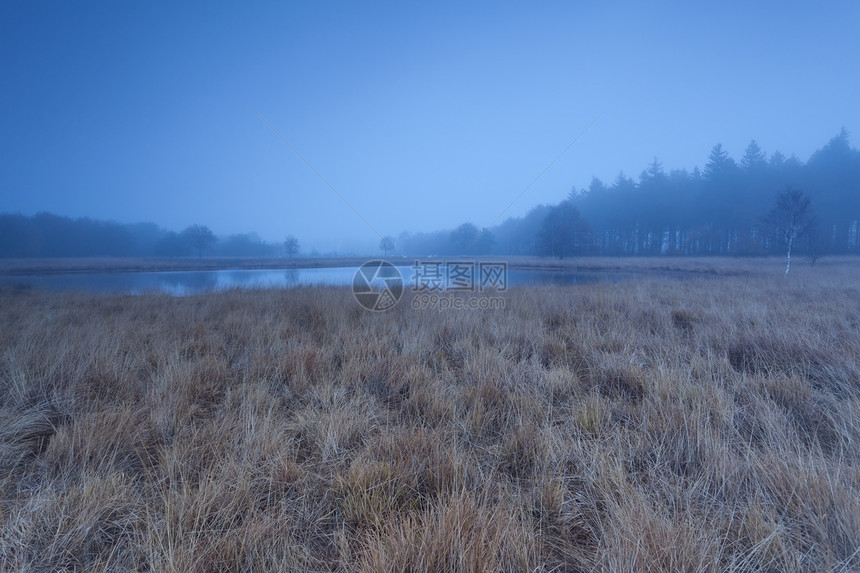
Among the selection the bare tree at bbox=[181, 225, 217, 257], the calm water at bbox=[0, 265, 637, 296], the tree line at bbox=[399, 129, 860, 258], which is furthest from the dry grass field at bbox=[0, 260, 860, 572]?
Result: the bare tree at bbox=[181, 225, 217, 257]

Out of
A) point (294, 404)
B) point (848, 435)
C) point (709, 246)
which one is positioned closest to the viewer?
point (848, 435)

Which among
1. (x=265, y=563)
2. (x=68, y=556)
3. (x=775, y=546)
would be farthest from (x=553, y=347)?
(x=68, y=556)

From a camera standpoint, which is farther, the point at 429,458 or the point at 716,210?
the point at 716,210

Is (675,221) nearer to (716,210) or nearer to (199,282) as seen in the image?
(716,210)

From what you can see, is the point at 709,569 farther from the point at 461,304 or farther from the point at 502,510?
the point at 461,304

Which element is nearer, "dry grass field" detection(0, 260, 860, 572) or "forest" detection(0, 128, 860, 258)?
"dry grass field" detection(0, 260, 860, 572)

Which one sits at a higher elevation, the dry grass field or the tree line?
the tree line

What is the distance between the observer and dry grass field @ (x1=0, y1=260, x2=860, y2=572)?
1.38m

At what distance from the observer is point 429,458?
2008mm

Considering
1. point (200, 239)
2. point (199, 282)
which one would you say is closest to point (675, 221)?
point (199, 282)

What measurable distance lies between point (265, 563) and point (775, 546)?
2234mm

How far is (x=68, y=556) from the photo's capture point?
1.37 m

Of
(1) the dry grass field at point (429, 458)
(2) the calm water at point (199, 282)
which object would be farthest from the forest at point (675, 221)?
(1) the dry grass field at point (429, 458)

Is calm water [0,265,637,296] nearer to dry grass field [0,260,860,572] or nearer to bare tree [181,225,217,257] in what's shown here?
dry grass field [0,260,860,572]
